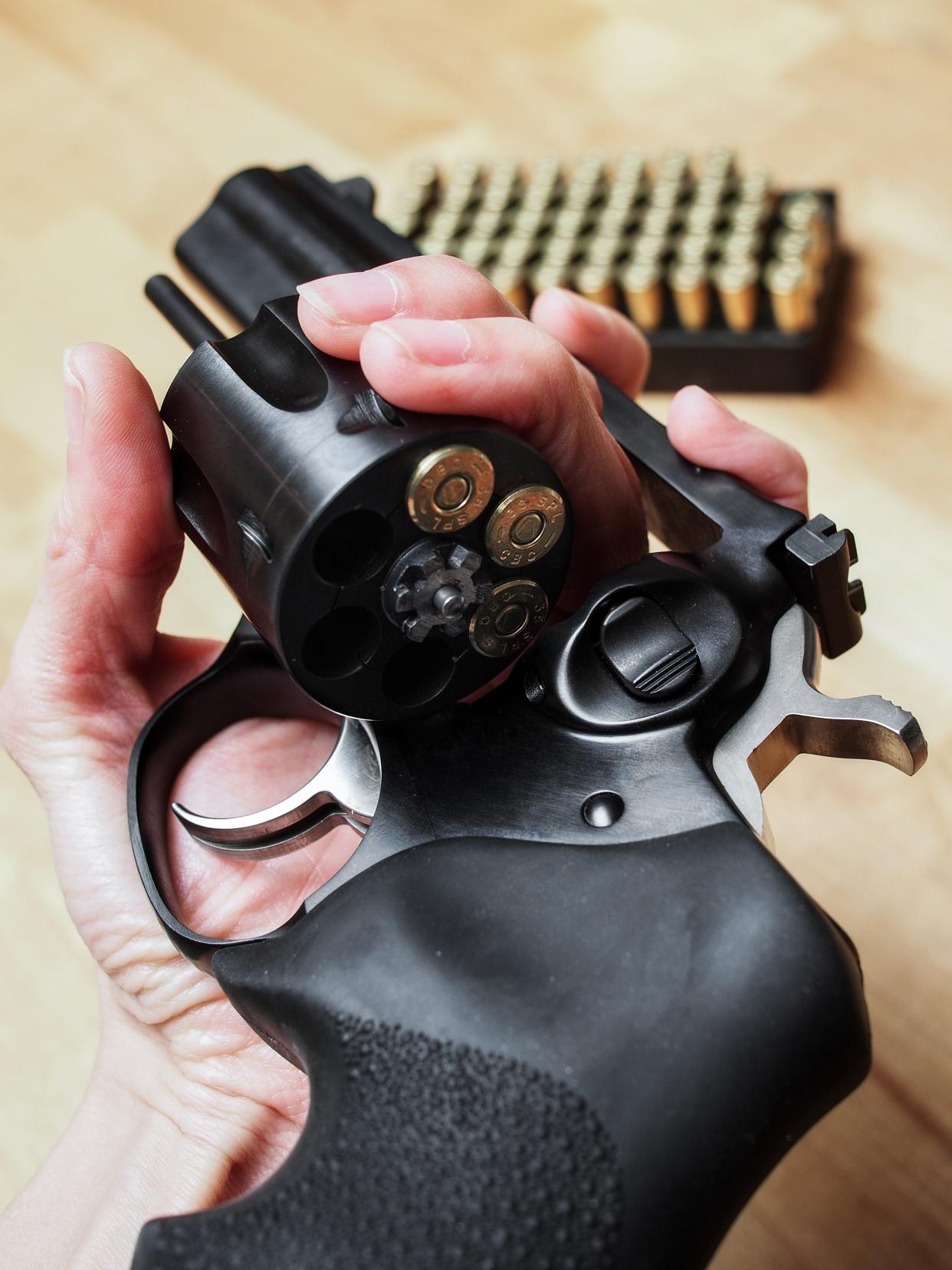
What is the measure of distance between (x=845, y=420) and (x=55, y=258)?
878 mm

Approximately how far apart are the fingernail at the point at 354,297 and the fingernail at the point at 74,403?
0.49 ft

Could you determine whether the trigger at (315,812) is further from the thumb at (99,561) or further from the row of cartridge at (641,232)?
the row of cartridge at (641,232)

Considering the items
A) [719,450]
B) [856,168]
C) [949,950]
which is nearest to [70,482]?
[719,450]

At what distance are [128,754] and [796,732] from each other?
1.40 ft

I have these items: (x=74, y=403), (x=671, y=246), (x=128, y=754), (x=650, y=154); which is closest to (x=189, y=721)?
(x=128, y=754)

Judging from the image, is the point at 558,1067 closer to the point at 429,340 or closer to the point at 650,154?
the point at 429,340

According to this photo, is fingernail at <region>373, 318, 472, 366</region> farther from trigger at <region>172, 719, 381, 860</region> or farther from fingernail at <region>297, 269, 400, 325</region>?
trigger at <region>172, 719, 381, 860</region>

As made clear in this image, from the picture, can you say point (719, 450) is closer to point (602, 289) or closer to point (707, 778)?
point (707, 778)

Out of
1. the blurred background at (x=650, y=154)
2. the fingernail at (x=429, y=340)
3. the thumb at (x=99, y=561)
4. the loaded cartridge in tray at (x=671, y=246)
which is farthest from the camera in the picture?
the loaded cartridge in tray at (x=671, y=246)

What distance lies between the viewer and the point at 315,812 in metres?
0.62

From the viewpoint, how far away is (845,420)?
111cm

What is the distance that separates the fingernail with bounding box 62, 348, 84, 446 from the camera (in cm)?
65

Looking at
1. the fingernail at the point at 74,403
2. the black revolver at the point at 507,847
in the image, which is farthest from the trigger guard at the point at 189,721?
the fingernail at the point at 74,403

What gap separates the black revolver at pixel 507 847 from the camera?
424 mm
